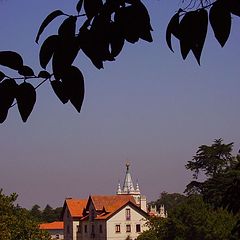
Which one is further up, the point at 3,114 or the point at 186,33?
the point at 186,33

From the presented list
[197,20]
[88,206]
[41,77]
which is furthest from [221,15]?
[88,206]

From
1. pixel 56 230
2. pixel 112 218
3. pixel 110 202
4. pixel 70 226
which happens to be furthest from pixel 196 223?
pixel 56 230

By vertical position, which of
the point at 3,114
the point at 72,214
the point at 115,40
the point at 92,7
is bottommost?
the point at 3,114

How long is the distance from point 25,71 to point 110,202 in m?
69.8

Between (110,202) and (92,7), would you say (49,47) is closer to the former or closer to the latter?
(92,7)

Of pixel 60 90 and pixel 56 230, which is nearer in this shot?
pixel 60 90

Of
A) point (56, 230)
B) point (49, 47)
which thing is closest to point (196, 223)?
point (49, 47)

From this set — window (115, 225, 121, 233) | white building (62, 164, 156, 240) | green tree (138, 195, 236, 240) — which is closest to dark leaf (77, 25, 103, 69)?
green tree (138, 195, 236, 240)

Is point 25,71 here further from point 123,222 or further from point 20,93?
point 123,222

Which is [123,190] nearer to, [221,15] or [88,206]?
[88,206]

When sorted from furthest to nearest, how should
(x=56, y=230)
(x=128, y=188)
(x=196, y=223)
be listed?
(x=56, y=230) < (x=128, y=188) < (x=196, y=223)

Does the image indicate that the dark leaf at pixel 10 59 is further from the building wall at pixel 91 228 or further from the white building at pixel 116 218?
the building wall at pixel 91 228

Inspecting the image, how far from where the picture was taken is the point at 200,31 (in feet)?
6.33

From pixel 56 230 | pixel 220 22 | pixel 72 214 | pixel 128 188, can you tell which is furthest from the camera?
pixel 56 230
